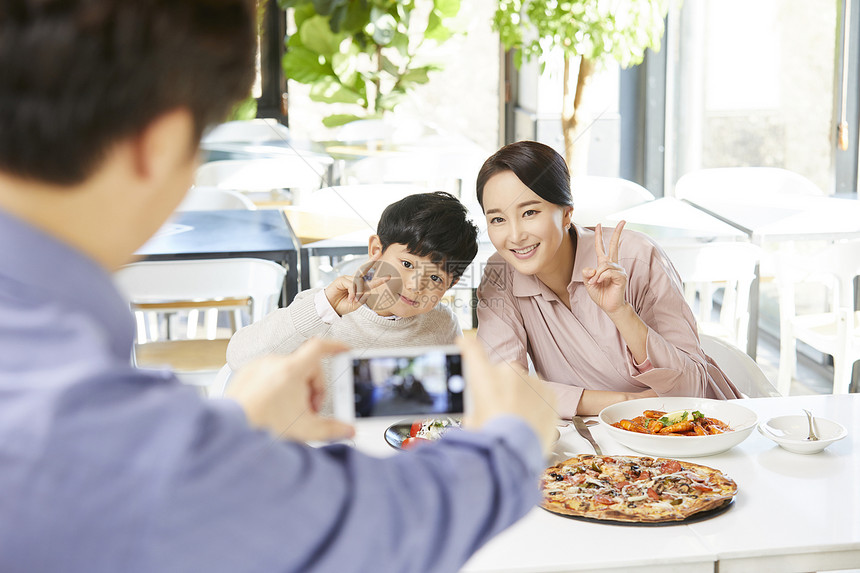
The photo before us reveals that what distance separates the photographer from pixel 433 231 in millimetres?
968

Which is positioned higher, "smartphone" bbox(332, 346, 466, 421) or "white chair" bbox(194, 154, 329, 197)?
"white chair" bbox(194, 154, 329, 197)

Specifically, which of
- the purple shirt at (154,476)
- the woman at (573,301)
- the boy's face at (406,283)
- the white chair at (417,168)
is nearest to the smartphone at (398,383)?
the purple shirt at (154,476)

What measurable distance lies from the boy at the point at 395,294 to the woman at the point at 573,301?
0.32 feet

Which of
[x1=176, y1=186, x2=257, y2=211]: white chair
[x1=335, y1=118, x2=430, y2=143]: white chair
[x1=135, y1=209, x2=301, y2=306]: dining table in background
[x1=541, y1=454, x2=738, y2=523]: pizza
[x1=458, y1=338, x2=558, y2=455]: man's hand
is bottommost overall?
[x1=541, y1=454, x2=738, y2=523]: pizza

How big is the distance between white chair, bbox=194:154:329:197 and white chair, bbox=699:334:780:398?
5.52 feet

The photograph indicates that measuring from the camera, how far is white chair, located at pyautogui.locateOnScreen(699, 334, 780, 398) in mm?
1264

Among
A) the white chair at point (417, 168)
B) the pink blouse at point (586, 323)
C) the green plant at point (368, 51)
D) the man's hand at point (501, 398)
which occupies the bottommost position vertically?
the pink blouse at point (586, 323)

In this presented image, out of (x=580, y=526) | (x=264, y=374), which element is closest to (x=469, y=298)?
(x=580, y=526)

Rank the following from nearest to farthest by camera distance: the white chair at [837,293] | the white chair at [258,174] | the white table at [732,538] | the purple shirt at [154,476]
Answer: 1. the purple shirt at [154,476]
2. the white table at [732,538]
3. the white chair at [837,293]
4. the white chair at [258,174]

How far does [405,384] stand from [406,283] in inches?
→ 17.2

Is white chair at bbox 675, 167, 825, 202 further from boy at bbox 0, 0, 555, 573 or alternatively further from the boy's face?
boy at bbox 0, 0, 555, 573

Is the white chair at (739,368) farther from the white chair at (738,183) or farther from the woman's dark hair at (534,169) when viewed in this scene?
the white chair at (738,183)

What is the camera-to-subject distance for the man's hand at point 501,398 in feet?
1.05

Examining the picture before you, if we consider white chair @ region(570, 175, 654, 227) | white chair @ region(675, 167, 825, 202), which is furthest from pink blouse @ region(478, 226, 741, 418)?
white chair @ region(675, 167, 825, 202)
